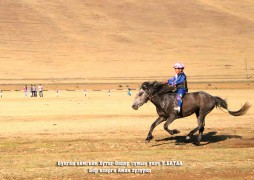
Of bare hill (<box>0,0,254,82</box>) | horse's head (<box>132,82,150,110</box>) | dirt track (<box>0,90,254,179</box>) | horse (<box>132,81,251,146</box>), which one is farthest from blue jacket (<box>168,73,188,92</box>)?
bare hill (<box>0,0,254,82</box>)

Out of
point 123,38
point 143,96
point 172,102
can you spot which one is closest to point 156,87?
point 143,96

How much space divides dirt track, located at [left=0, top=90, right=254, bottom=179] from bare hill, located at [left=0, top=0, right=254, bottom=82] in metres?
60.1

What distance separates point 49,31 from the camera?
118 metres

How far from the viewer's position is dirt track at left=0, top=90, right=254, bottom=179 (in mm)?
12078

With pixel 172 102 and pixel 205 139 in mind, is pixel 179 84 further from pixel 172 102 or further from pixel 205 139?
pixel 205 139

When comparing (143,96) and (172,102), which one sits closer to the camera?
(172,102)

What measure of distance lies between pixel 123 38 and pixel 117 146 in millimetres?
102366

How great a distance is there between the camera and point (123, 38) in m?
118

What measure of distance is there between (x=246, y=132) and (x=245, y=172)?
8.05m

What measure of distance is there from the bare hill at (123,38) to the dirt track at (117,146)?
60.1 meters

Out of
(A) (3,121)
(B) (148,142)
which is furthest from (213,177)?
(A) (3,121)

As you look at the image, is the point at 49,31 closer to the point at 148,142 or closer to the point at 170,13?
the point at 170,13

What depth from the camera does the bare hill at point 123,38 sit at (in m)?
93.9

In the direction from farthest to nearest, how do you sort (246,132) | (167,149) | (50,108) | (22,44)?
(22,44) < (50,108) < (246,132) < (167,149)
